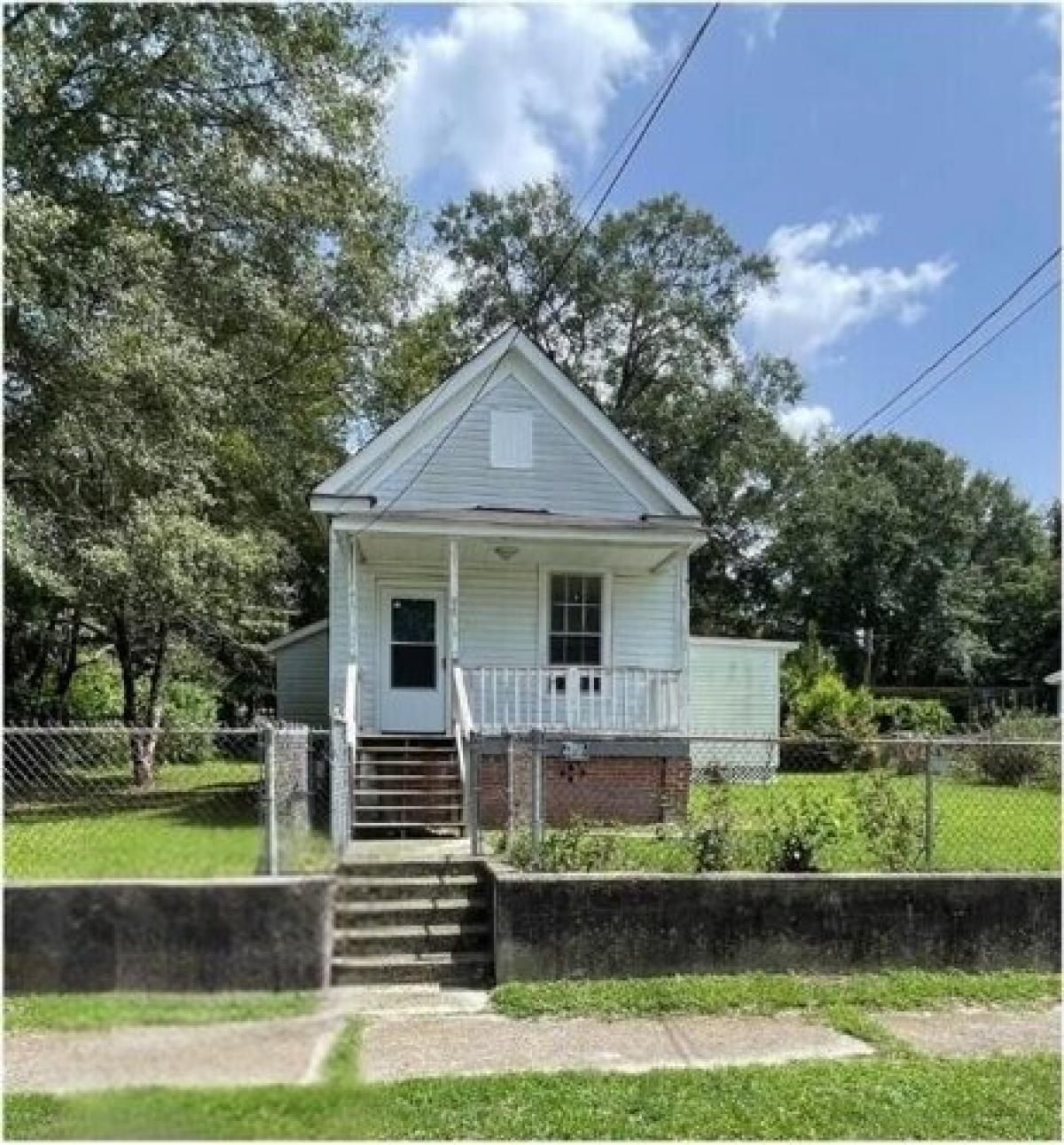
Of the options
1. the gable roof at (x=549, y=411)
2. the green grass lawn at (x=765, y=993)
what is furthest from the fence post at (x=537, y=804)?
the gable roof at (x=549, y=411)

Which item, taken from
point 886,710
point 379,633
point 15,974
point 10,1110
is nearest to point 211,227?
point 379,633

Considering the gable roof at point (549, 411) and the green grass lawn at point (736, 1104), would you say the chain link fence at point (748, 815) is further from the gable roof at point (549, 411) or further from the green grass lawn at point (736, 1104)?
the gable roof at point (549, 411)

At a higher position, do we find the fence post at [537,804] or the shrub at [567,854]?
the fence post at [537,804]

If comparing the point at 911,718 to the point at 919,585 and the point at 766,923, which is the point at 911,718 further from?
the point at 766,923

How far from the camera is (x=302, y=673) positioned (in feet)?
51.0

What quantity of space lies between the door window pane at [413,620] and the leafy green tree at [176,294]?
2.30m

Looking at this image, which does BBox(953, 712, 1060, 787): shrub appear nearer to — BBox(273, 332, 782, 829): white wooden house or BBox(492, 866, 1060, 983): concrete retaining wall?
BBox(273, 332, 782, 829): white wooden house

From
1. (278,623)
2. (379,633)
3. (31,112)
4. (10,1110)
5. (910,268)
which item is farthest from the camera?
(278,623)

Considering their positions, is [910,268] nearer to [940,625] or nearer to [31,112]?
[31,112]

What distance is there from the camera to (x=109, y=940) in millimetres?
4438

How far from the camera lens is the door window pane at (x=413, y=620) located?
41.4 ft

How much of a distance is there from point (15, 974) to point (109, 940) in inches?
20.2

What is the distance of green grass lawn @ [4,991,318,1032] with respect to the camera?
288cm

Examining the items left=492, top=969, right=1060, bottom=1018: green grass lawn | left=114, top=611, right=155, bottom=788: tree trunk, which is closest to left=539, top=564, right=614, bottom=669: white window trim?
left=114, top=611, right=155, bottom=788: tree trunk
